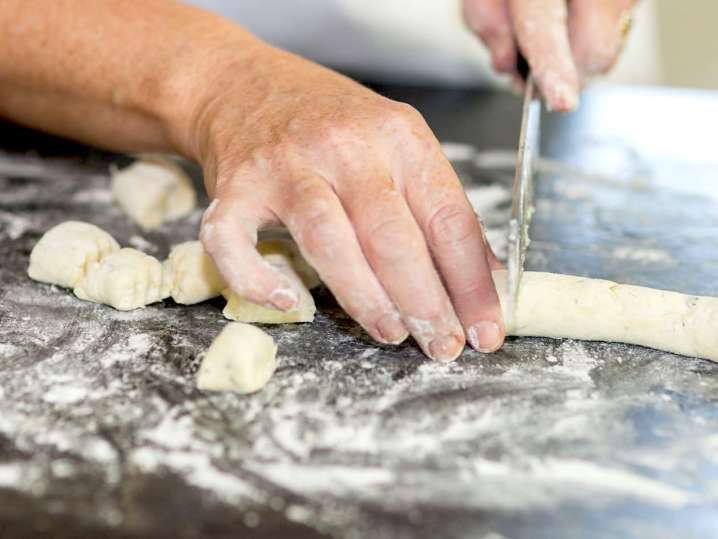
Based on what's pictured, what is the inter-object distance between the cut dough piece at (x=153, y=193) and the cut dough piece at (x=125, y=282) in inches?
12.8

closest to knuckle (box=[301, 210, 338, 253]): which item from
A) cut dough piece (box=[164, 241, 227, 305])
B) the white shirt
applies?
cut dough piece (box=[164, 241, 227, 305])

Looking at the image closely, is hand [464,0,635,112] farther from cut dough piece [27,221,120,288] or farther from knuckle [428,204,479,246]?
cut dough piece [27,221,120,288]

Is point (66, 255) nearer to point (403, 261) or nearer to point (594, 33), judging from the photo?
point (403, 261)

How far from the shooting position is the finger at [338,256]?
50.9 inches

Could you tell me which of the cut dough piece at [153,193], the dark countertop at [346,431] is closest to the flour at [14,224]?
the dark countertop at [346,431]

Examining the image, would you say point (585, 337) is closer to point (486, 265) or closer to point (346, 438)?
point (486, 265)

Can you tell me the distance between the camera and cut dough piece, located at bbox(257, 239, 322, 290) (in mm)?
1500

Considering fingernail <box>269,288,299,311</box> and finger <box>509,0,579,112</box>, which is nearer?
fingernail <box>269,288,299,311</box>

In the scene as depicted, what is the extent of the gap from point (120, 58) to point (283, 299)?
80 centimetres

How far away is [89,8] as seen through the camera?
6.08ft

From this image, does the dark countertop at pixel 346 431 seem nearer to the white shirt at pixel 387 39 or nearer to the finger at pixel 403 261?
the finger at pixel 403 261

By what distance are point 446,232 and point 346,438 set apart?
1.13ft

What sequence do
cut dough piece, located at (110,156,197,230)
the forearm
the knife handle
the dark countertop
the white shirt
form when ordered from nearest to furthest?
the dark countertop
the forearm
cut dough piece, located at (110,156,197,230)
the knife handle
the white shirt

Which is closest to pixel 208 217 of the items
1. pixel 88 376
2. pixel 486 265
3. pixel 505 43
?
pixel 88 376
